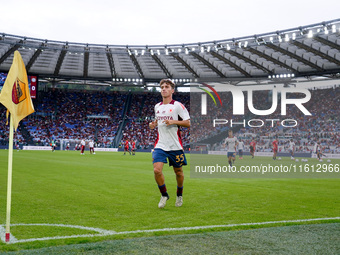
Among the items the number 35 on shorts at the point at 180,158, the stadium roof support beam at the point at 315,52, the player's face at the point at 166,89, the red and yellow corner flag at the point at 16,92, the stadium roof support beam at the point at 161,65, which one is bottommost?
the number 35 on shorts at the point at 180,158

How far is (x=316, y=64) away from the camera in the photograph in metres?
42.5

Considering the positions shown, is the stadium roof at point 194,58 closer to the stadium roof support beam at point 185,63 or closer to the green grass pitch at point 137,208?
the stadium roof support beam at point 185,63

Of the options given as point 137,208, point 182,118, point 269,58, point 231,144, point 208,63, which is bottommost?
point 137,208

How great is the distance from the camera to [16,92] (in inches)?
176

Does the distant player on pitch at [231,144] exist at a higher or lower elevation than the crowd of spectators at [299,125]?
lower

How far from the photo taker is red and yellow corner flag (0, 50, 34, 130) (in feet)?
14.4

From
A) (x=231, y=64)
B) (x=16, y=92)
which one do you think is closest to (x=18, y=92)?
(x=16, y=92)

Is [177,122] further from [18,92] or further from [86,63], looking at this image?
[86,63]

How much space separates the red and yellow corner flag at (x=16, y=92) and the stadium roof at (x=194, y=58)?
113 feet

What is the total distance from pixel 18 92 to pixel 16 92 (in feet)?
0.08

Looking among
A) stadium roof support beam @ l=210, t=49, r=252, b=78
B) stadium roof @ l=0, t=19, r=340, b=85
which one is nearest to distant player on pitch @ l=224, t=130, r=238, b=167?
stadium roof @ l=0, t=19, r=340, b=85

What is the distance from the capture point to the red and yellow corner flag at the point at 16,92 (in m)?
4.38

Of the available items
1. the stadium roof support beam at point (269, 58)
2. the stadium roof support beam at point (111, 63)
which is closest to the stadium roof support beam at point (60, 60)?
the stadium roof support beam at point (111, 63)

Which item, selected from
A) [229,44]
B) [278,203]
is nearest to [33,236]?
[278,203]
